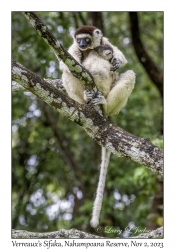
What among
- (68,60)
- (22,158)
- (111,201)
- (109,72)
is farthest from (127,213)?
(68,60)

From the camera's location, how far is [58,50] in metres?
4.10

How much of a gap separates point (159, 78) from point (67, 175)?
138 inches

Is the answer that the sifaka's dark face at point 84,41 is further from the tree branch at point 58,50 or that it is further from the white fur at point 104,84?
the tree branch at point 58,50

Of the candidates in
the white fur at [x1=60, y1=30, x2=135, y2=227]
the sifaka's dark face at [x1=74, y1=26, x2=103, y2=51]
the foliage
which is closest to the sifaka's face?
the sifaka's dark face at [x1=74, y1=26, x2=103, y2=51]

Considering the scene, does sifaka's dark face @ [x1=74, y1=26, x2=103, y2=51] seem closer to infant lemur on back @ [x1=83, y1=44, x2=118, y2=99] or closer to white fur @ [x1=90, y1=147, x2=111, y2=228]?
infant lemur on back @ [x1=83, y1=44, x2=118, y2=99]

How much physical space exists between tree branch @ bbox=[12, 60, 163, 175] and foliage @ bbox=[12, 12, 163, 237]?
9.88 feet

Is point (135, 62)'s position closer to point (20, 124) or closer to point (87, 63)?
point (20, 124)

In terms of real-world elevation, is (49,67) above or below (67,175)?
above

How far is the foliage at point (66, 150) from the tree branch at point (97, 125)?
3012mm

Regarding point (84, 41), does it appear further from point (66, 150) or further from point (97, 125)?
point (66, 150)

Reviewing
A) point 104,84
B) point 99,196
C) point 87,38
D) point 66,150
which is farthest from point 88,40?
point 66,150

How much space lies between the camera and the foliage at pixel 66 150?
8.09m

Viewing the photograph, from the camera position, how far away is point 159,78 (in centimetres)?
777

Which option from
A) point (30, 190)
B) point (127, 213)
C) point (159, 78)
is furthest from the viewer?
point (30, 190)
